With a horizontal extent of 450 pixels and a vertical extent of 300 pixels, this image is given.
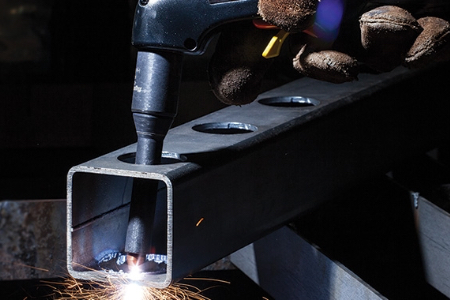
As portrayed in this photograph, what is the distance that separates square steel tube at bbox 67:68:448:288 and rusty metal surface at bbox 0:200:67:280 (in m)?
0.53

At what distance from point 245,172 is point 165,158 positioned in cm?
17

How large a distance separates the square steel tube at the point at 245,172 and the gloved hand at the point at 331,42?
0.63 feet

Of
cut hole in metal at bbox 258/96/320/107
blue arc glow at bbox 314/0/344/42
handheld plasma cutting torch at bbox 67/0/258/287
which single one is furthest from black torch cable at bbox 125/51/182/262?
cut hole in metal at bbox 258/96/320/107

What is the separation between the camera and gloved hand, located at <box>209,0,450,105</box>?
3.80 ft

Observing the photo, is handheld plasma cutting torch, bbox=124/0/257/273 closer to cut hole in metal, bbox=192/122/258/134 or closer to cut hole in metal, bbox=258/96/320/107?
cut hole in metal, bbox=192/122/258/134

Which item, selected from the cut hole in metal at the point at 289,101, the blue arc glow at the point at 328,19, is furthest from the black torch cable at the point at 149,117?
the cut hole in metal at the point at 289,101

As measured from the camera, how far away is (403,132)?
71.2 inches

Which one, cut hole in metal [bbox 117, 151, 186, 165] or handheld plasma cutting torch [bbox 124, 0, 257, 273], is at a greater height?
handheld plasma cutting torch [bbox 124, 0, 257, 273]

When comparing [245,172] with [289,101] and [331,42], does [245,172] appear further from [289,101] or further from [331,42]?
[289,101]

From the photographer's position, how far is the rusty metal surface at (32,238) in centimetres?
187

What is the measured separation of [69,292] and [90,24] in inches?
30.3

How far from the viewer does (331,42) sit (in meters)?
1.20

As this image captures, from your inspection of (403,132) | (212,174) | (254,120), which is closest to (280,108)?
(254,120)

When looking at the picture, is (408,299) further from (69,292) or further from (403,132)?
(69,292)
